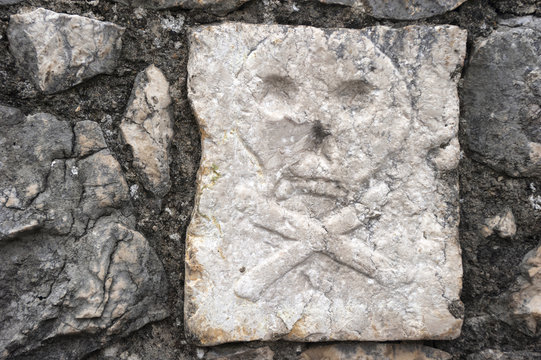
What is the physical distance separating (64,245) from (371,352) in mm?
743

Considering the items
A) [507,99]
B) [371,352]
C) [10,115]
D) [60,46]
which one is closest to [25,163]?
[10,115]

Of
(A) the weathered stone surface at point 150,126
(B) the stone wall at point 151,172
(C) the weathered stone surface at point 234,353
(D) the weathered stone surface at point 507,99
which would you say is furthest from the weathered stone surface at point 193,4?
(C) the weathered stone surface at point 234,353

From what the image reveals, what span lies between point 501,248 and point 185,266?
76 cm

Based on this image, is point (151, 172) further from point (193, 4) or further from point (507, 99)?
point (507, 99)

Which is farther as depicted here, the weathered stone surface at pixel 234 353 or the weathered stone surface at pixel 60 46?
the weathered stone surface at pixel 234 353

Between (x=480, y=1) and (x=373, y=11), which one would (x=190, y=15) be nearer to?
(x=373, y=11)

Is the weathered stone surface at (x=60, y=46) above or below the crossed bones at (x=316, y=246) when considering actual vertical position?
above

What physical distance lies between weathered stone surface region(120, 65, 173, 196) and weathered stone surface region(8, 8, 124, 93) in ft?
0.31

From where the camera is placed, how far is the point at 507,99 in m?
0.98

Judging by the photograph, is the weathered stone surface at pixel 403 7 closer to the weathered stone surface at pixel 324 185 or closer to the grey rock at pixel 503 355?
the weathered stone surface at pixel 324 185

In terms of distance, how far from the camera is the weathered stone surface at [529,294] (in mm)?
998

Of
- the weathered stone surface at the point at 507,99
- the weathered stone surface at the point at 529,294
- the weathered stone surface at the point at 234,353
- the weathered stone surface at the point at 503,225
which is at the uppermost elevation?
the weathered stone surface at the point at 507,99

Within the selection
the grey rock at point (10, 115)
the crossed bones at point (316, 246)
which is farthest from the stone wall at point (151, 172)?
the crossed bones at point (316, 246)

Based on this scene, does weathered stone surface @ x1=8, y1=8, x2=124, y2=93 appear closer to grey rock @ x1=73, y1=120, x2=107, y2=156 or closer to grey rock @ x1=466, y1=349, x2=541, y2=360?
grey rock @ x1=73, y1=120, x2=107, y2=156
